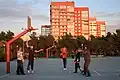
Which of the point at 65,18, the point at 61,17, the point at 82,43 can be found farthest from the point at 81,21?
the point at 82,43

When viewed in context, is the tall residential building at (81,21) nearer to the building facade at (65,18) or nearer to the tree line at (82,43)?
the building facade at (65,18)

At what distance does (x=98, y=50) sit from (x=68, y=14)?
53.9 metres

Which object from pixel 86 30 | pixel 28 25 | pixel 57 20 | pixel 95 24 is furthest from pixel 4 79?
pixel 95 24

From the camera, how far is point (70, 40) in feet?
388

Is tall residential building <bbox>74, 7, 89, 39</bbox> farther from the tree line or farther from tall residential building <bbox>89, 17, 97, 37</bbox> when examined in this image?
the tree line

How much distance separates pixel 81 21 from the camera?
577 ft

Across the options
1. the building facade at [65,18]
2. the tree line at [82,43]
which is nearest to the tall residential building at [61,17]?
the building facade at [65,18]

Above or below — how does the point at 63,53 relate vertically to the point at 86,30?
below

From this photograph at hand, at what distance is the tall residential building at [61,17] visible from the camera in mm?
166625

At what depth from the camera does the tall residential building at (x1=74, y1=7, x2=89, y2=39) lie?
174625mm

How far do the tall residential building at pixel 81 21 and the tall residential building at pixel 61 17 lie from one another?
591 cm

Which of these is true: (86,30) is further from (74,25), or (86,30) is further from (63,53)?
(63,53)

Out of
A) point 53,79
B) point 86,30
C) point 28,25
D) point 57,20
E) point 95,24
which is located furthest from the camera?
point 95,24

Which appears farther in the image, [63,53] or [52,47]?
[52,47]
